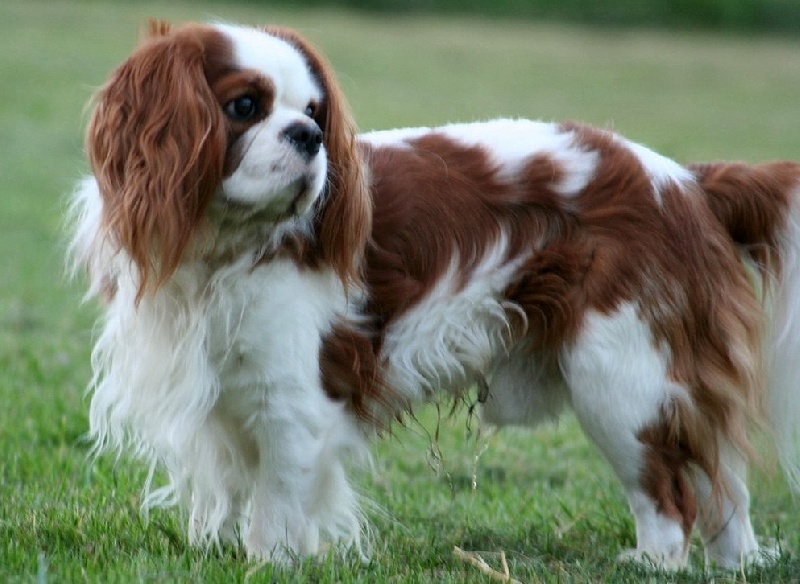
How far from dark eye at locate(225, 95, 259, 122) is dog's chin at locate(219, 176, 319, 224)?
232 millimetres

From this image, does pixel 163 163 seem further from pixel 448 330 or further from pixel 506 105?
pixel 506 105

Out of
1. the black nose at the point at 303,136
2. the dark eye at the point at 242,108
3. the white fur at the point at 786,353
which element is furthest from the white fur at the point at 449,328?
the white fur at the point at 786,353

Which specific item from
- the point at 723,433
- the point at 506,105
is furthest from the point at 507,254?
the point at 506,105

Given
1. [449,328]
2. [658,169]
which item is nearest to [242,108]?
[449,328]

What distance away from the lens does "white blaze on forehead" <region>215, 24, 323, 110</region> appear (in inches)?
156

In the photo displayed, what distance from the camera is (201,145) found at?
3824 mm

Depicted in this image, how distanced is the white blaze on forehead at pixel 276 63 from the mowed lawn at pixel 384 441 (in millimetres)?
595

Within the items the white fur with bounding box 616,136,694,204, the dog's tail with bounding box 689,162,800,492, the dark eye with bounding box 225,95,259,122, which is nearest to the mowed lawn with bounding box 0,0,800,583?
the dog's tail with bounding box 689,162,800,492

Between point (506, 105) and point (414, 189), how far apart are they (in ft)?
56.0

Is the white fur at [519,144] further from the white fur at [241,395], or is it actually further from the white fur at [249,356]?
the white fur at [241,395]

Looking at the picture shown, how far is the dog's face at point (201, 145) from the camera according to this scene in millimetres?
3840

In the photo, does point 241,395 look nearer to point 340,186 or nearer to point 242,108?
point 340,186

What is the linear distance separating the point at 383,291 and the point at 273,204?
2.05 feet

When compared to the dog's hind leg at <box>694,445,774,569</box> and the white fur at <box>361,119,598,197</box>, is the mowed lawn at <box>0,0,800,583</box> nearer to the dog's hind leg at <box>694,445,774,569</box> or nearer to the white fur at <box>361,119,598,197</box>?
the dog's hind leg at <box>694,445,774,569</box>
